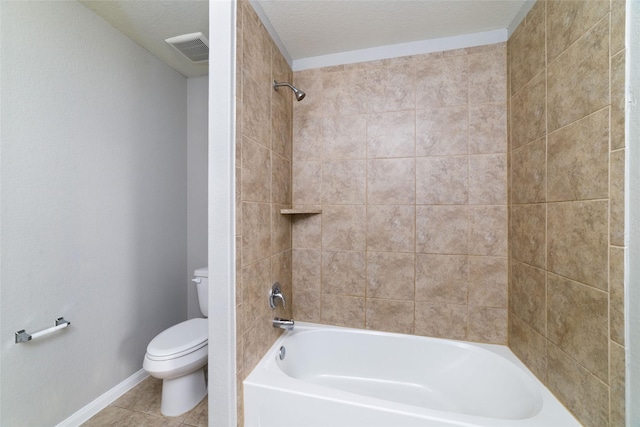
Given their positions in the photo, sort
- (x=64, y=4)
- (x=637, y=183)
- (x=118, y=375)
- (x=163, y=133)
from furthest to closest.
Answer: (x=163, y=133) → (x=118, y=375) → (x=64, y=4) → (x=637, y=183)

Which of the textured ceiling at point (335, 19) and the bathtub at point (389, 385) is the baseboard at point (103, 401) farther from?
the textured ceiling at point (335, 19)

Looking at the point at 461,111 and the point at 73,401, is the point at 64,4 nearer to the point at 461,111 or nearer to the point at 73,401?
the point at 73,401

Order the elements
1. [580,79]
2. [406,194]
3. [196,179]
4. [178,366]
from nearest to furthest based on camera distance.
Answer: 1. [580,79]
2. [178,366]
3. [406,194]
4. [196,179]

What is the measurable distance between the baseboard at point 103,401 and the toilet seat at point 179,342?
1.43ft

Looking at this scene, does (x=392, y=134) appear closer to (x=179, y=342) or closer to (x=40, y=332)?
(x=179, y=342)

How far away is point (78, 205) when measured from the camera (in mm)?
1466

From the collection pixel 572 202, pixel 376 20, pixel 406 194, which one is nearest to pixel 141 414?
pixel 406 194

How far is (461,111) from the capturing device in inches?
62.7

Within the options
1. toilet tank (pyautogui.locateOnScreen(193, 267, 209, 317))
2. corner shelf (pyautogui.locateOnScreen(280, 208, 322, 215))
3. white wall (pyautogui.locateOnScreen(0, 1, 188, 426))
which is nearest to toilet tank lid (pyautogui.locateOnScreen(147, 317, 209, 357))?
toilet tank (pyautogui.locateOnScreen(193, 267, 209, 317))

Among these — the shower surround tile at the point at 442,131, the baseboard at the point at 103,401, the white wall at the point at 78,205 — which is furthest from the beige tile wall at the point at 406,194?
the baseboard at the point at 103,401

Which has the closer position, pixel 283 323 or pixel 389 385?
pixel 283 323

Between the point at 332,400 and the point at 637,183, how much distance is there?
129 cm

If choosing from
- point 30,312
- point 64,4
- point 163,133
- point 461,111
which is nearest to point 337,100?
point 461,111

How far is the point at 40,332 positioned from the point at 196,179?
138cm
